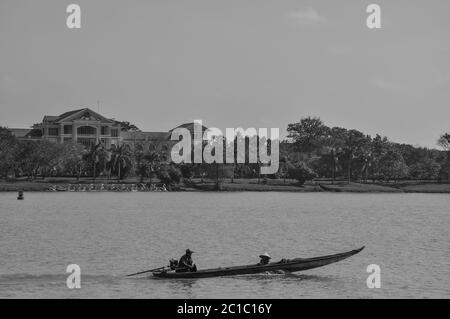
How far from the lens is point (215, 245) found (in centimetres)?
6312

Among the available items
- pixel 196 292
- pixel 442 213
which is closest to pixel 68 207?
pixel 442 213

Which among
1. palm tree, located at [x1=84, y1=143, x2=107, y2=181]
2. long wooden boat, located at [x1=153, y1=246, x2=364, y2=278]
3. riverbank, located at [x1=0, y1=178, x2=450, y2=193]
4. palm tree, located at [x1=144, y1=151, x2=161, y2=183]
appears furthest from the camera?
palm tree, located at [x1=144, y1=151, x2=161, y2=183]

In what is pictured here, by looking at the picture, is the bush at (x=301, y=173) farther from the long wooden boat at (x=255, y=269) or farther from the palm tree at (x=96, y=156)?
the long wooden boat at (x=255, y=269)

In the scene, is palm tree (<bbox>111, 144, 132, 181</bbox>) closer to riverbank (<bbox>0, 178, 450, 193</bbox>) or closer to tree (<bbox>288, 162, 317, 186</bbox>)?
riverbank (<bbox>0, 178, 450, 193</bbox>)

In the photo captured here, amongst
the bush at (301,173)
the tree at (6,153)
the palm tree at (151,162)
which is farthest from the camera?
the bush at (301,173)

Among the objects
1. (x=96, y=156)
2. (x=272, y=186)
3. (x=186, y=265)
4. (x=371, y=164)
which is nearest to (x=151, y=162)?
(x=96, y=156)

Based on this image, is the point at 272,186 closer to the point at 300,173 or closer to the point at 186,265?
the point at 300,173

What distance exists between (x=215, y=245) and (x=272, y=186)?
97.9m

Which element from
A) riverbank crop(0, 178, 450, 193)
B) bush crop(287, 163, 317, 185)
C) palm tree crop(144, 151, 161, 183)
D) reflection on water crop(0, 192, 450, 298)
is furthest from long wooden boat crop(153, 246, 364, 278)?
bush crop(287, 163, 317, 185)

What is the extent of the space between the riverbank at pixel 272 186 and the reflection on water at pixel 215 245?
38.2 m

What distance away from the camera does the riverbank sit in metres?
152

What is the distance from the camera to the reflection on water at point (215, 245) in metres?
43.1

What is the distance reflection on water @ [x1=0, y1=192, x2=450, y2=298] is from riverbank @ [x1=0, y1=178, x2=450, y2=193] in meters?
38.2

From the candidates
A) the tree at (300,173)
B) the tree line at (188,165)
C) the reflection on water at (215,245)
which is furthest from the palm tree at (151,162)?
the reflection on water at (215,245)
